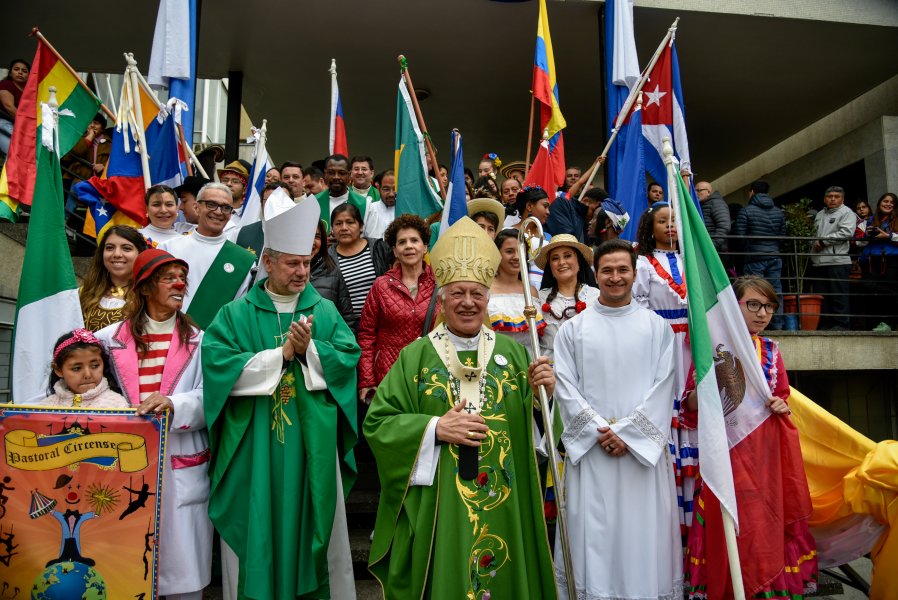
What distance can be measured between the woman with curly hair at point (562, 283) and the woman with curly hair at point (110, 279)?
275 cm

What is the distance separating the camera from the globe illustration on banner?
3084 mm

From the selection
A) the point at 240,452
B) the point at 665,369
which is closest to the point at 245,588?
the point at 240,452

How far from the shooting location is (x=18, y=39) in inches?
456

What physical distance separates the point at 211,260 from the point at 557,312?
259 cm

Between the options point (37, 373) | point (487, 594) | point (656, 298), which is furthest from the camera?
point (656, 298)

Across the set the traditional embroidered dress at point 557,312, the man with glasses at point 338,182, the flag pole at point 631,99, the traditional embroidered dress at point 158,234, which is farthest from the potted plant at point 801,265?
the traditional embroidered dress at point 158,234

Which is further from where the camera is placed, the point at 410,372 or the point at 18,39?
the point at 18,39

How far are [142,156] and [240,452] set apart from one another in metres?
3.85

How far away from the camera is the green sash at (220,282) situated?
481 cm

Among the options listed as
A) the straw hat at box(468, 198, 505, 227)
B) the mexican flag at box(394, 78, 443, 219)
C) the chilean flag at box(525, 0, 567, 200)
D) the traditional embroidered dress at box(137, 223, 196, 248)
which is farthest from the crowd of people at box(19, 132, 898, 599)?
the chilean flag at box(525, 0, 567, 200)

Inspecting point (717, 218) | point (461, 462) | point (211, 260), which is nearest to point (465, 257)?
point (461, 462)

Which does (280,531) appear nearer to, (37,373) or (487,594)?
(487,594)

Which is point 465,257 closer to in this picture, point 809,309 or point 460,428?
point 460,428

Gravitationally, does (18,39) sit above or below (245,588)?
above
